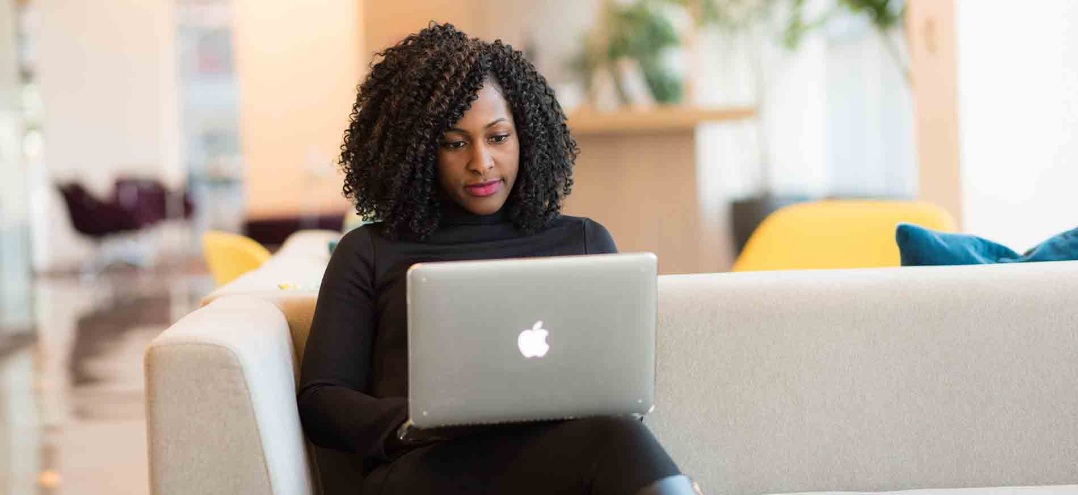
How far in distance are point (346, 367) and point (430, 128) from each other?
1.46 feet

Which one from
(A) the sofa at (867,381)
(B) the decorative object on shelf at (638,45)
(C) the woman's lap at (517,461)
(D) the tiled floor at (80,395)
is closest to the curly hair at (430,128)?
(A) the sofa at (867,381)

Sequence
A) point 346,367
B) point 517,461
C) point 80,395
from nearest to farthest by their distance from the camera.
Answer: point 517,461 < point 346,367 < point 80,395

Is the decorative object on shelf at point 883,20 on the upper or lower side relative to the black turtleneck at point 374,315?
upper

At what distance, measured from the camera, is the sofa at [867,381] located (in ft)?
7.13

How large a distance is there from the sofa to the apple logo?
427 millimetres

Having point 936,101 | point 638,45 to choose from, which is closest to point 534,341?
point 936,101

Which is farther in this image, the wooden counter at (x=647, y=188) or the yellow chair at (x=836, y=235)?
the wooden counter at (x=647, y=188)

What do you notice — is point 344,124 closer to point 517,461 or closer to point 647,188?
point 647,188

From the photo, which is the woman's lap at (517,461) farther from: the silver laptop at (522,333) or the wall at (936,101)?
the wall at (936,101)

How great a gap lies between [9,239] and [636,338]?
7219mm

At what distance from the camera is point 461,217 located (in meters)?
2.30

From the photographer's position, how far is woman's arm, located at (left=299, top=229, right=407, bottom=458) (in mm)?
1968

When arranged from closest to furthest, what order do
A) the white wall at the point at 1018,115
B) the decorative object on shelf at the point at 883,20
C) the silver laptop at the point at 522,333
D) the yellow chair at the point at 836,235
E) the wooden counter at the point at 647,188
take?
1. the silver laptop at the point at 522,333
2. the yellow chair at the point at 836,235
3. the white wall at the point at 1018,115
4. the wooden counter at the point at 647,188
5. the decorative object on shelf at the point at 883,20

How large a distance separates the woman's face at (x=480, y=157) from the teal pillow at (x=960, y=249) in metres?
0.76
